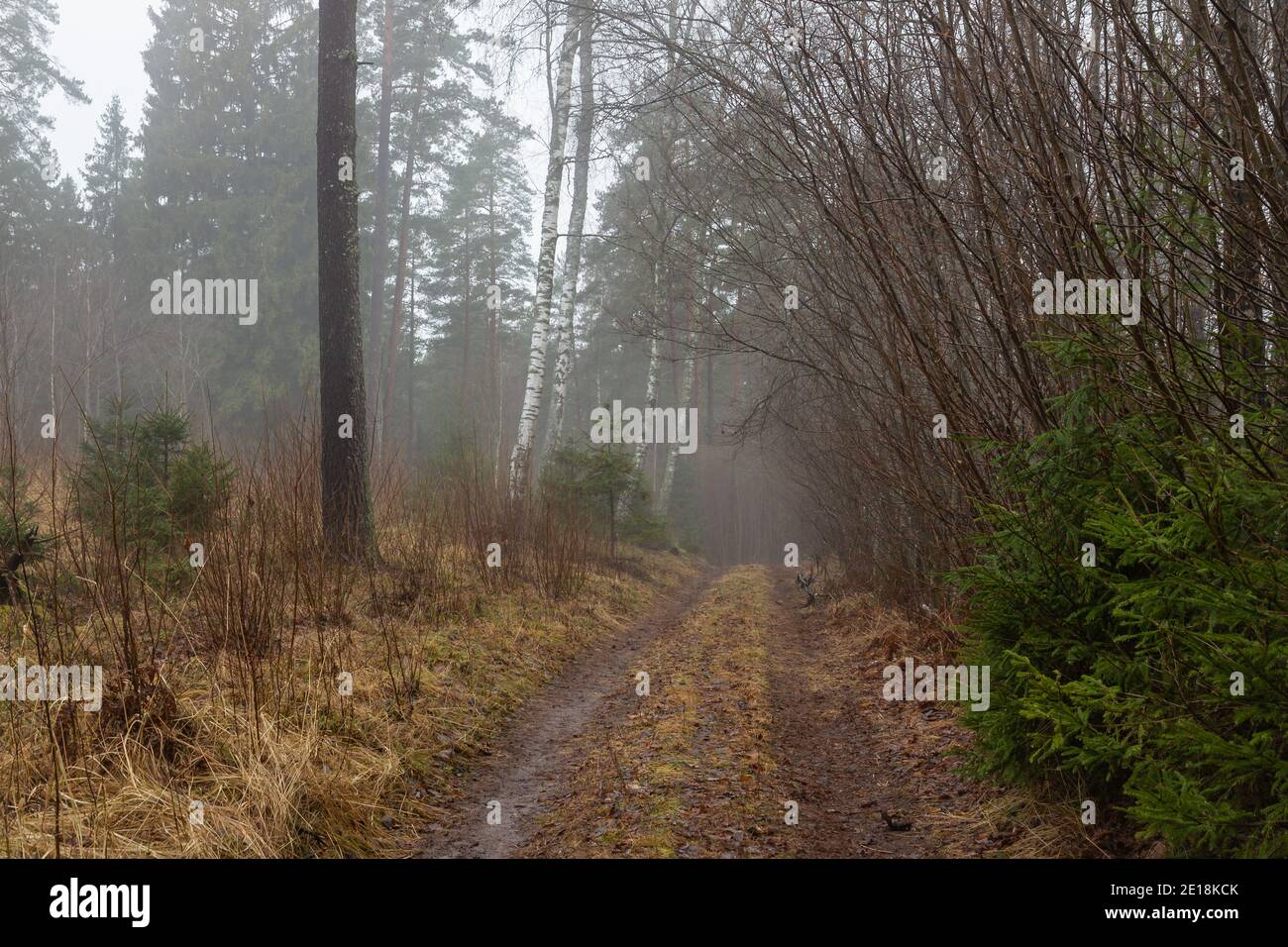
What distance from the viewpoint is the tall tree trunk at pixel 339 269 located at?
26.1 ft

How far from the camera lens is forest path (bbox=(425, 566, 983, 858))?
151 inches

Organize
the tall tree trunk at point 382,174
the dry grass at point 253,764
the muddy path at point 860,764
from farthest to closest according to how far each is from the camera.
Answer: the tall tree trunk at point 382,174
the muddy path at point 860,764
the dry grass at point 253,764

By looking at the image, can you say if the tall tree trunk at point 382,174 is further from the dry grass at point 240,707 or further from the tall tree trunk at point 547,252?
the dry grass at point 240,707

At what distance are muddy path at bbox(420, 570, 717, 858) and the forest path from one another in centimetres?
1

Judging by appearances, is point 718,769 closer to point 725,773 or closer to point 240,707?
point 725,773

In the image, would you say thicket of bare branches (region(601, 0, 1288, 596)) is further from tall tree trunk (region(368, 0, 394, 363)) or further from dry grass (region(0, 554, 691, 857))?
tall tree trunk (region(368, 0, 394, 363))

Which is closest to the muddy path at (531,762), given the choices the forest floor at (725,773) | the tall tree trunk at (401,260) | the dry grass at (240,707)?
the forest floor at (725,773)

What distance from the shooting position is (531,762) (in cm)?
521

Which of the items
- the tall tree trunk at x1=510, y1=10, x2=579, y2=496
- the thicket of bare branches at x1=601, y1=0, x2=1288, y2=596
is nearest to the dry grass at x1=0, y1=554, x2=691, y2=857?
the thicket of bare branches at x1=601, y1=0, x2=1288, y2=596

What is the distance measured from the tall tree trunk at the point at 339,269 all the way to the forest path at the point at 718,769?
119 inches

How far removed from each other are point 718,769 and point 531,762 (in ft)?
4.03
